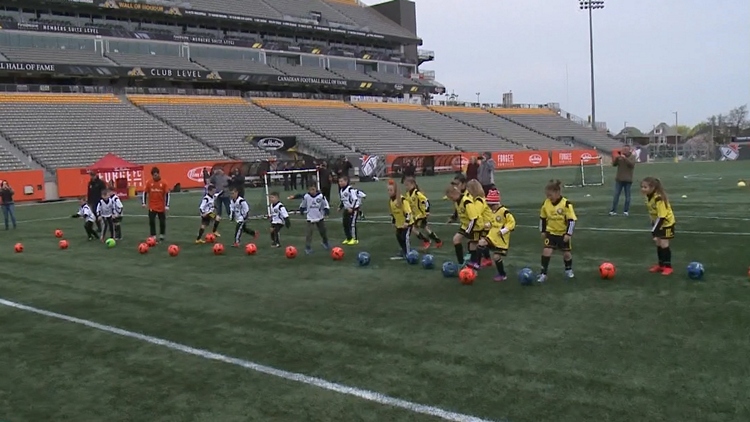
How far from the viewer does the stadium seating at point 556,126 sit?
228ft

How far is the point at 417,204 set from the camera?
12789 millimetres

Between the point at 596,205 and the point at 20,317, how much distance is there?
1645cm

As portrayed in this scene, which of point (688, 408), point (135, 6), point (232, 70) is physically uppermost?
point (135, 6)

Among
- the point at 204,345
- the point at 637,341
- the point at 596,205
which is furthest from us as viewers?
the point at 596,205

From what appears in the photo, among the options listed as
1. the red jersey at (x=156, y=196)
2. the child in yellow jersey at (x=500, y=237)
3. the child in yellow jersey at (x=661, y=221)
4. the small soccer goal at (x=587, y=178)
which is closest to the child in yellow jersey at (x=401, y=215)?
the child in yellow jersey at (x=500, y=237)

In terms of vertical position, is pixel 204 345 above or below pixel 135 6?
below

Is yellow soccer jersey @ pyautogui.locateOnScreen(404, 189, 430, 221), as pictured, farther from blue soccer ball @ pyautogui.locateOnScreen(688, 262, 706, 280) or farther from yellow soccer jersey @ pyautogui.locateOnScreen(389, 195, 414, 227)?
blue soccer ball @ pyautogui.locateOnScreen(688, 262, 706, 280)

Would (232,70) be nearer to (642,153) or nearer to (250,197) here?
(250,197)

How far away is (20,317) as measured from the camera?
8.51 meters

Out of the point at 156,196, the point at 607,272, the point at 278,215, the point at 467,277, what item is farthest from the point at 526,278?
the point at 156,196

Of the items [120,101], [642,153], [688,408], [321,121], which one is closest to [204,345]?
[688,408]

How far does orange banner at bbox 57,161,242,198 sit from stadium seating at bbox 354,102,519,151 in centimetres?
2529

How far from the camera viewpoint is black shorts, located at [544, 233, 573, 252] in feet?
30.3

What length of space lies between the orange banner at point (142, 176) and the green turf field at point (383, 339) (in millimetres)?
22544
